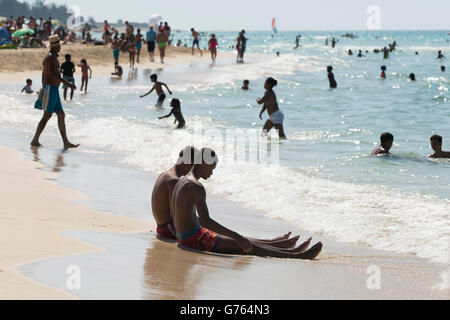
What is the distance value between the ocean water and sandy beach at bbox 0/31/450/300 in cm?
59

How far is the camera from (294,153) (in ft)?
42.3

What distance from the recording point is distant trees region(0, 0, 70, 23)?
Result: 139 m

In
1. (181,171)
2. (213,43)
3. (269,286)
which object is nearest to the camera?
(269,286)

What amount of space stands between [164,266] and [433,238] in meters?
2.94

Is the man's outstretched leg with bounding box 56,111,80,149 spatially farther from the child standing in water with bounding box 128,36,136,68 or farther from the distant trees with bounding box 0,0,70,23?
the distant trees with bounding box 0,0,70,23

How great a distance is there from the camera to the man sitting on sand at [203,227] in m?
5.66

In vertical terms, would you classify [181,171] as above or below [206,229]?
above

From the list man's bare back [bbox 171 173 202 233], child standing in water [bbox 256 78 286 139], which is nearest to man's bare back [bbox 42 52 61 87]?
child standing in water [bbox 256 78 286 139]

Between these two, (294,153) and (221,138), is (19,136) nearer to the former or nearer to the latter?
(221,138)

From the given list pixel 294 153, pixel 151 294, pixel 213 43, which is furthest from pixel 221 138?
pixel 213 43

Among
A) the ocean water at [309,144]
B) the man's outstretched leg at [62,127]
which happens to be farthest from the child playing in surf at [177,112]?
the man's outstretched leg at [62,127]

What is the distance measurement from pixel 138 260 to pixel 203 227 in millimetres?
791

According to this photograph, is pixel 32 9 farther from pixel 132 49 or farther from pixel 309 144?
pixel 309 144

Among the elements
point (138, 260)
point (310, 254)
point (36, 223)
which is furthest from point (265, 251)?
point (36, 223)
